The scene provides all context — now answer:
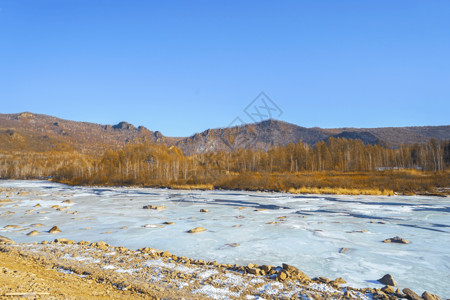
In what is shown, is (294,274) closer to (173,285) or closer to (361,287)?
(361,287)

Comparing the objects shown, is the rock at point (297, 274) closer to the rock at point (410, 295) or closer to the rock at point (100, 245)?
the rock at point (410, 295)

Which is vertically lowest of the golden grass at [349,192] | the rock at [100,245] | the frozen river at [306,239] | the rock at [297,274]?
the golden grass at [349,192]

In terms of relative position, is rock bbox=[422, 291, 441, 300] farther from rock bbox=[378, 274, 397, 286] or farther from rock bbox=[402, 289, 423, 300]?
rock bbox=[378, 274, 397, 286]

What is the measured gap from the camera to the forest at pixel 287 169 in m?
38.2

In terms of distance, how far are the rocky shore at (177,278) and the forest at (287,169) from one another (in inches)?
1081

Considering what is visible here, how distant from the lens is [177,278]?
231 inches

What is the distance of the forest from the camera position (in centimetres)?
3822

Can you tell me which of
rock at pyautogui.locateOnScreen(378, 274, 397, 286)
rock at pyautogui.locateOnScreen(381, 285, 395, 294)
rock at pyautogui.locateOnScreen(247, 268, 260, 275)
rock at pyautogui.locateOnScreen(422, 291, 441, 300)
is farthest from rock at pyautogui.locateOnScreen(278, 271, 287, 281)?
rock at pyautogui.locateOnScreen(422, 291, 441, 300)

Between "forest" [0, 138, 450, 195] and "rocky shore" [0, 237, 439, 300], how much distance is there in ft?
90.1

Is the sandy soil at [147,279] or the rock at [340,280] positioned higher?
the sandy soil at [147,279]

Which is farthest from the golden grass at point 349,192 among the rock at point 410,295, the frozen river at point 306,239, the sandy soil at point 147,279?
the sandy soil at point 147,279

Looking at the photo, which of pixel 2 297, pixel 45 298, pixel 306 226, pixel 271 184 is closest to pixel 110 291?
pixel 45 298

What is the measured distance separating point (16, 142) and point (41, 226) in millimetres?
228348

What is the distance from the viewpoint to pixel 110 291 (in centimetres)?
507
